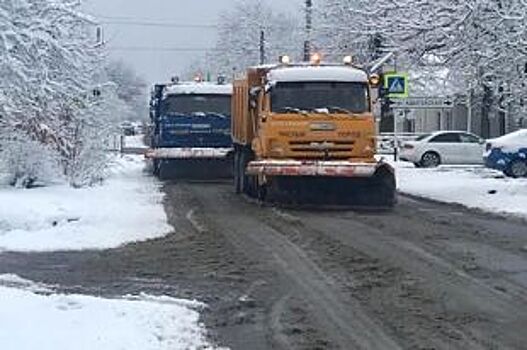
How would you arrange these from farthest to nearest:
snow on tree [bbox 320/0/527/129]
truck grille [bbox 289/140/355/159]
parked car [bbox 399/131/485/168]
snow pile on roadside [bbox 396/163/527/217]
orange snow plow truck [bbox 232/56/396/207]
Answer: parked car [bbox 399/131/485/168]
snow on tree [bbox 320/0/527/129]
snow pile on roadside [bbox 396/163/527/217]
truck grille [bbox 289/140/355/159]
orange snow plow truck [bbox 232/56/396/207]

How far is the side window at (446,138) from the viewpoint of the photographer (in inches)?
1758

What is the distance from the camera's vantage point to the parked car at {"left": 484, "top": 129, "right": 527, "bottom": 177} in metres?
32.2

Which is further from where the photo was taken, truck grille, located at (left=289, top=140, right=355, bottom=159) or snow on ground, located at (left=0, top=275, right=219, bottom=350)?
truck grille, located at (left=289, top=140, right=355, bottom=159)

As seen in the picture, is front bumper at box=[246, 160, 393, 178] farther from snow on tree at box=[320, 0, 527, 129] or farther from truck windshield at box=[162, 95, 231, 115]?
truck windshield at box=[162, 95, 231, 115]

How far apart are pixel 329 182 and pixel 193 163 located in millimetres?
11945

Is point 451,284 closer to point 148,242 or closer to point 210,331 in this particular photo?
point 210,331

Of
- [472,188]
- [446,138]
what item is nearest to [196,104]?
[472,188]

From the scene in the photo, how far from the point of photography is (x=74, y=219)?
60.6 feet

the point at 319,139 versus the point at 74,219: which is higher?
the point at 319,139

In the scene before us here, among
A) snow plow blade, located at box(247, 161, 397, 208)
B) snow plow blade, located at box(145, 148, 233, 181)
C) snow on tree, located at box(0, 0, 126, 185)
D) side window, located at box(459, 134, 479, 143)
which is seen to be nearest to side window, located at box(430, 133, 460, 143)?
side window, located at box(459, 134, 479, 143)

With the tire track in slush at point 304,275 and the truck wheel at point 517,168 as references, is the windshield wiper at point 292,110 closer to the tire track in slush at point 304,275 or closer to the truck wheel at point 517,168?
the tire track in slush at point 304,275

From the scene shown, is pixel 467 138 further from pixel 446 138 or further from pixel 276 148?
pixel 276 148

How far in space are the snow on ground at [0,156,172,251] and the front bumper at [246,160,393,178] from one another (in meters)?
2.23

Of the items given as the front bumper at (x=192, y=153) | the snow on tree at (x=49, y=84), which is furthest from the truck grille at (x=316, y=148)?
the front bumper at (x=192, y=153)
